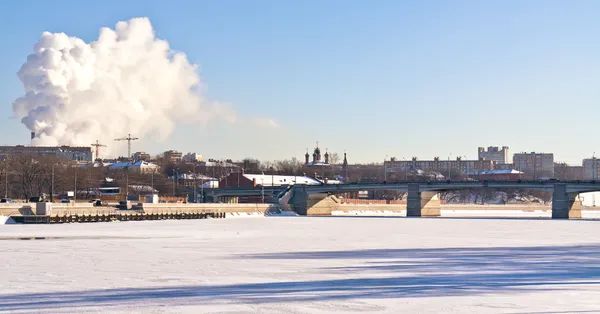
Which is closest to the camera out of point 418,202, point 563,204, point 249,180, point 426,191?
point 563,204

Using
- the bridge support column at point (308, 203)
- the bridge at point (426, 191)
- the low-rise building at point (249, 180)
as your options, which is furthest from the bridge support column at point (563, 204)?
the low-rise building at point (249, 180)

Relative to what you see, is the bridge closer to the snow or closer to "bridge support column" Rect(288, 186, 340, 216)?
"bridge support column" Rect(288, 186, 340, 216)

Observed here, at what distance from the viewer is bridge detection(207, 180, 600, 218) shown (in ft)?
381

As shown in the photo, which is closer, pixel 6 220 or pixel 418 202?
pixel 6 220

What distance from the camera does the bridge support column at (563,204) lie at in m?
115

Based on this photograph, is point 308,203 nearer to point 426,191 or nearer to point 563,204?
point 426,191

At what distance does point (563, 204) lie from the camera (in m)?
116

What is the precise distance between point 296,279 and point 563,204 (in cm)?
9671

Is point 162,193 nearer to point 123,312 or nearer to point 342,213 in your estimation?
point 342,213

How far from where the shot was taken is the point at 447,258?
112 feet

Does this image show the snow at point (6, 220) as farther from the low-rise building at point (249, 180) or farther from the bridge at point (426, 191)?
the low-rise building at point (249, 180)

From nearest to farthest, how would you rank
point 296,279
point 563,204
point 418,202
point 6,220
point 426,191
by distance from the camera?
point 296,279, point 6,220, point 563,204, point 418,202, point 426,191

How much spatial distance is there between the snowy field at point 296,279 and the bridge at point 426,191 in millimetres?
77193

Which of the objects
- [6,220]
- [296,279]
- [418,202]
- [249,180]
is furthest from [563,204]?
[296,279]
